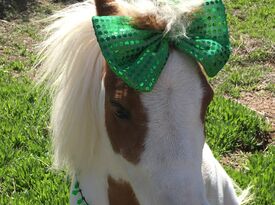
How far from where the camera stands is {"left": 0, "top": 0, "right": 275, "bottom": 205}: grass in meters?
2.69

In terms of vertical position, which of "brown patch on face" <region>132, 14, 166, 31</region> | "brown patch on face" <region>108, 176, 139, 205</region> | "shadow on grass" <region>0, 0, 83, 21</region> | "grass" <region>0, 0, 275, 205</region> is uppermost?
"brown patch on face" <region>132, 14, 166, 31</region>

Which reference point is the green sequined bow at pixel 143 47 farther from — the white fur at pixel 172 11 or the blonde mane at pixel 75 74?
the blonde mane at pixel 75 74

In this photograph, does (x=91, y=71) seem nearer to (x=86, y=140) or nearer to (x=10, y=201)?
(x=86, y=140)

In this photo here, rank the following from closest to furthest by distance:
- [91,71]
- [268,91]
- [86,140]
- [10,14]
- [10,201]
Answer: [91,71], [86,140], [10,201], [268,91], [10,14]

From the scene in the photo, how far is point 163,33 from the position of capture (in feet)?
4.71

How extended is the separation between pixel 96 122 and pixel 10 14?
4409 millimetres

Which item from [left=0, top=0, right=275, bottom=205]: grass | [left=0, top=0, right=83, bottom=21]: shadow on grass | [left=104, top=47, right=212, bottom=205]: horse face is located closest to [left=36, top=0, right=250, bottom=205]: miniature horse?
[left=104, top=47, right=212, bottom=205]: horse face

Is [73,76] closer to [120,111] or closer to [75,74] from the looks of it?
[75,74]

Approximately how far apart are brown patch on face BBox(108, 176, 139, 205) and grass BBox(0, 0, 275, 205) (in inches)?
18.7

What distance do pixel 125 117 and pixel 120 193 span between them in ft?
1.38

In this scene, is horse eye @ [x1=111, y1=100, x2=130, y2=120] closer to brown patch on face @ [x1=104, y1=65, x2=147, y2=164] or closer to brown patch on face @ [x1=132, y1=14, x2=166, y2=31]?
brown patch on face @ [x1=104, y1=65, x2=147, y2=164]

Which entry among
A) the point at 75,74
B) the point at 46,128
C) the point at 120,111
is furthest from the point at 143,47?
the point at 46,128

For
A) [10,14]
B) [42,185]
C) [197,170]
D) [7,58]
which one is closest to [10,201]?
[42,185]

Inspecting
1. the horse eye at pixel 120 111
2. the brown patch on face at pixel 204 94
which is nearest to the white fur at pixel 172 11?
the brown patch on face at pixel 204 94
